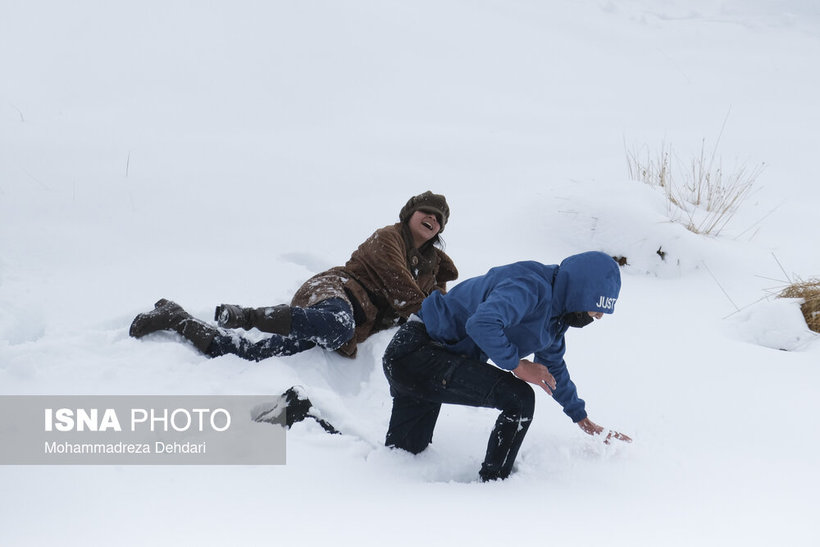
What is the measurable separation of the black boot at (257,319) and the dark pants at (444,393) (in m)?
0.70

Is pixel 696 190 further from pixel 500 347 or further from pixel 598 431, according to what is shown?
pixel 500 347

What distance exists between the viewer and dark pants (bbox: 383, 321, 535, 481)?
218 centimetres

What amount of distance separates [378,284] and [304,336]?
0.51 metres

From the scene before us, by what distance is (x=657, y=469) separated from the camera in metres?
2.24

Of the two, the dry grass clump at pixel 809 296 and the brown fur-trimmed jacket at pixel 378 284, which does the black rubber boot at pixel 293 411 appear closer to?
the brown fur-trimmed jacket at pixel 378 284

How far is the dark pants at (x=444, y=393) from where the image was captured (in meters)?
2.18

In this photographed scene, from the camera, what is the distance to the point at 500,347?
2.00 meters

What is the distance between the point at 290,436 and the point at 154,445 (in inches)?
17.1

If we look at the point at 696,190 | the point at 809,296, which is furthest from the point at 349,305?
the point at 696,190

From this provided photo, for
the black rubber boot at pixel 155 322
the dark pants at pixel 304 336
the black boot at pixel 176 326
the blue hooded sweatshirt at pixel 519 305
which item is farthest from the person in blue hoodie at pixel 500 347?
the black rubber boot at pixel 155 322

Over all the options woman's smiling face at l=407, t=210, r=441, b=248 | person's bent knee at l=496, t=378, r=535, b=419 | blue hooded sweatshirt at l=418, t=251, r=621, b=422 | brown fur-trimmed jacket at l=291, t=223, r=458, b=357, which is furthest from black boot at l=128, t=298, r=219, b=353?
person's bent knee at l=496, t=378, r=535, b=419

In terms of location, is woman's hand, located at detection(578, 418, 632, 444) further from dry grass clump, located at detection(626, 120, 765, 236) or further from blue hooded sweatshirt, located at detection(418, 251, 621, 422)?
dry grass clump, located at detection(626, 120, 765, 236)

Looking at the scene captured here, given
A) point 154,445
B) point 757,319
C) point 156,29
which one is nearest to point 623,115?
point 757,319

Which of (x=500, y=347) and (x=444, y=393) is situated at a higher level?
(x=500, y=347)
